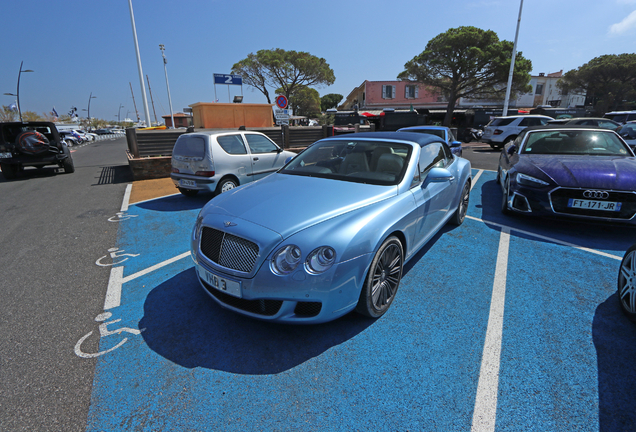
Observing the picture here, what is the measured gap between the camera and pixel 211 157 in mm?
6402

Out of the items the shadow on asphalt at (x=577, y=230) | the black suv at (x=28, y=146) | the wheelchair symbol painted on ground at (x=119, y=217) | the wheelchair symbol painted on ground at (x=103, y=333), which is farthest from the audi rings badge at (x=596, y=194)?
the black suv at (x=28, y=146)

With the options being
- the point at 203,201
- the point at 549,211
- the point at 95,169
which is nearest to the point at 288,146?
the point at 203,201

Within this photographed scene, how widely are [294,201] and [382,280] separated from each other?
101 cm

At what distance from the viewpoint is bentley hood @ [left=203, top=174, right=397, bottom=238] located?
2471mm

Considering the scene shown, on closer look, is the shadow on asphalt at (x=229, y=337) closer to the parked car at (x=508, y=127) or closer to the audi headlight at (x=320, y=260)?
the audi headlight at (x=320, y=260)

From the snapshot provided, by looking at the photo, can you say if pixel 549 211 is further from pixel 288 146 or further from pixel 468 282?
pixel 288 146

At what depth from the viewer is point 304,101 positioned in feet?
141

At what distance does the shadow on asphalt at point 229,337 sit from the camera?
234cm

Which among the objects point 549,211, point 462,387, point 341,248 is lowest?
point 462,387

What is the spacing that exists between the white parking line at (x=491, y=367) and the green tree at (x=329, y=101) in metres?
71.1

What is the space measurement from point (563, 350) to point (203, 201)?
645 centimetres

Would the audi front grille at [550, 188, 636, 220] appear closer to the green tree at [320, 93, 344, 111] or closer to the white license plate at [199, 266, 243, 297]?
the white license plate at [199, 266, 243, 297]

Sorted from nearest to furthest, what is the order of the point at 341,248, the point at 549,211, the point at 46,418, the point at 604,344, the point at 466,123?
the point at 46,418, the point at 341,248, the point at 604,344, the point at 549,211, the point at 466,123

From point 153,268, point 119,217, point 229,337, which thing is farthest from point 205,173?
point 229,337
